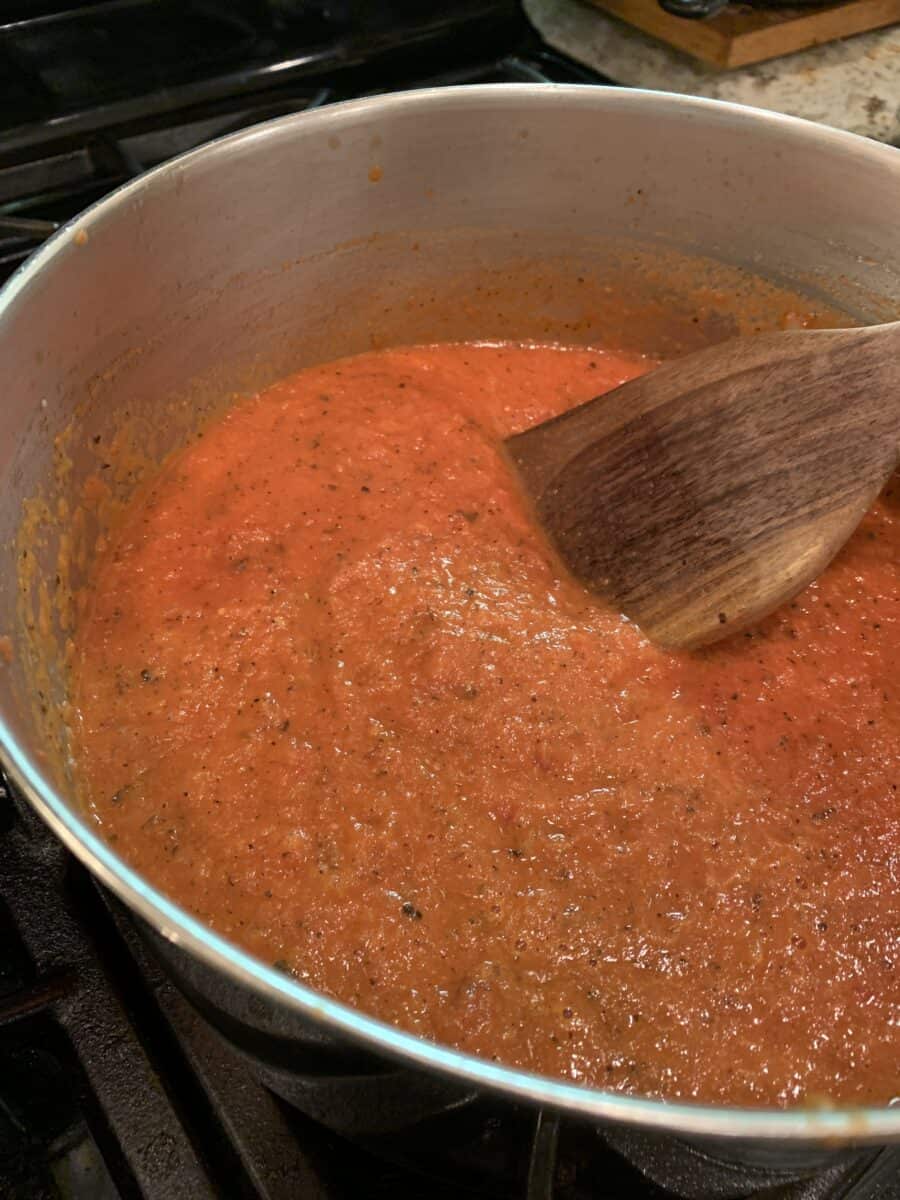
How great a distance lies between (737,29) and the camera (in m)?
1.68

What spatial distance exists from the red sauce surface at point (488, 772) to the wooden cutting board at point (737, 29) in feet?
2.75

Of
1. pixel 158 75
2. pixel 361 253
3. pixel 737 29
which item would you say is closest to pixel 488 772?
pixel 361 253

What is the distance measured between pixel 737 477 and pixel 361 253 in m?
0.66

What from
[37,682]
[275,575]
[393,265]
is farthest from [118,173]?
[37,682]

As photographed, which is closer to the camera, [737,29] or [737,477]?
[737,477]

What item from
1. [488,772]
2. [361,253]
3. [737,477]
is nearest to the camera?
[488,772]

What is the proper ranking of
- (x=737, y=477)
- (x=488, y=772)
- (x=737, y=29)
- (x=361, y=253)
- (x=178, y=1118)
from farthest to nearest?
(x=737, y=29)
(x=361, y=253)
(x=737, y=477)
(x=488, y=772)
(x=178, y=1118)

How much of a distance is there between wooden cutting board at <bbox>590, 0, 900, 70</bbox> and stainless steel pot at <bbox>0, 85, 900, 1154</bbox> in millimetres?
415

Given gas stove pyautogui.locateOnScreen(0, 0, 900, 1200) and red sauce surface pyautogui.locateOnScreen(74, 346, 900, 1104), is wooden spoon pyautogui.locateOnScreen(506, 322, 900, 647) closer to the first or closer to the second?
red sauce surface pyautogui.locateOnScreen(74, 346, 900, 1104)

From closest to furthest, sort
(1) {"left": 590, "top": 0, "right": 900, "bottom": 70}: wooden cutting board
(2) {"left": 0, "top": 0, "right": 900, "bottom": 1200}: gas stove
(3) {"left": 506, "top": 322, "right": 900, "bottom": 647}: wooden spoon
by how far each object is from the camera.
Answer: (2) {"left": 0, "top": 0, "right": 900, "bottom": 1200}: gas stove, (3) {"left": 506, "top": 322, "right": 900, "bottom": 647}: wooden spoon, (1) {"left": 590, "top": 0, "right": 900, "bottom": 70}: wooden cutting board

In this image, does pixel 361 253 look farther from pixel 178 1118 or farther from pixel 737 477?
pixel 178 1118

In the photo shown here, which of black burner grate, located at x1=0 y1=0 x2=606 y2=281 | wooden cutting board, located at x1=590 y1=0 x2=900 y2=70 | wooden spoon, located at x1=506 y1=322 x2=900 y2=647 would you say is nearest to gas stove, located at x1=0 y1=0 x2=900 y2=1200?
black burner grate, located at x1=0 y1=0 x2=606 y2=281

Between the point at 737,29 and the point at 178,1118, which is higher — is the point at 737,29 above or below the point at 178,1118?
above

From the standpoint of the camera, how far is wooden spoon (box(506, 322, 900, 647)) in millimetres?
1262
